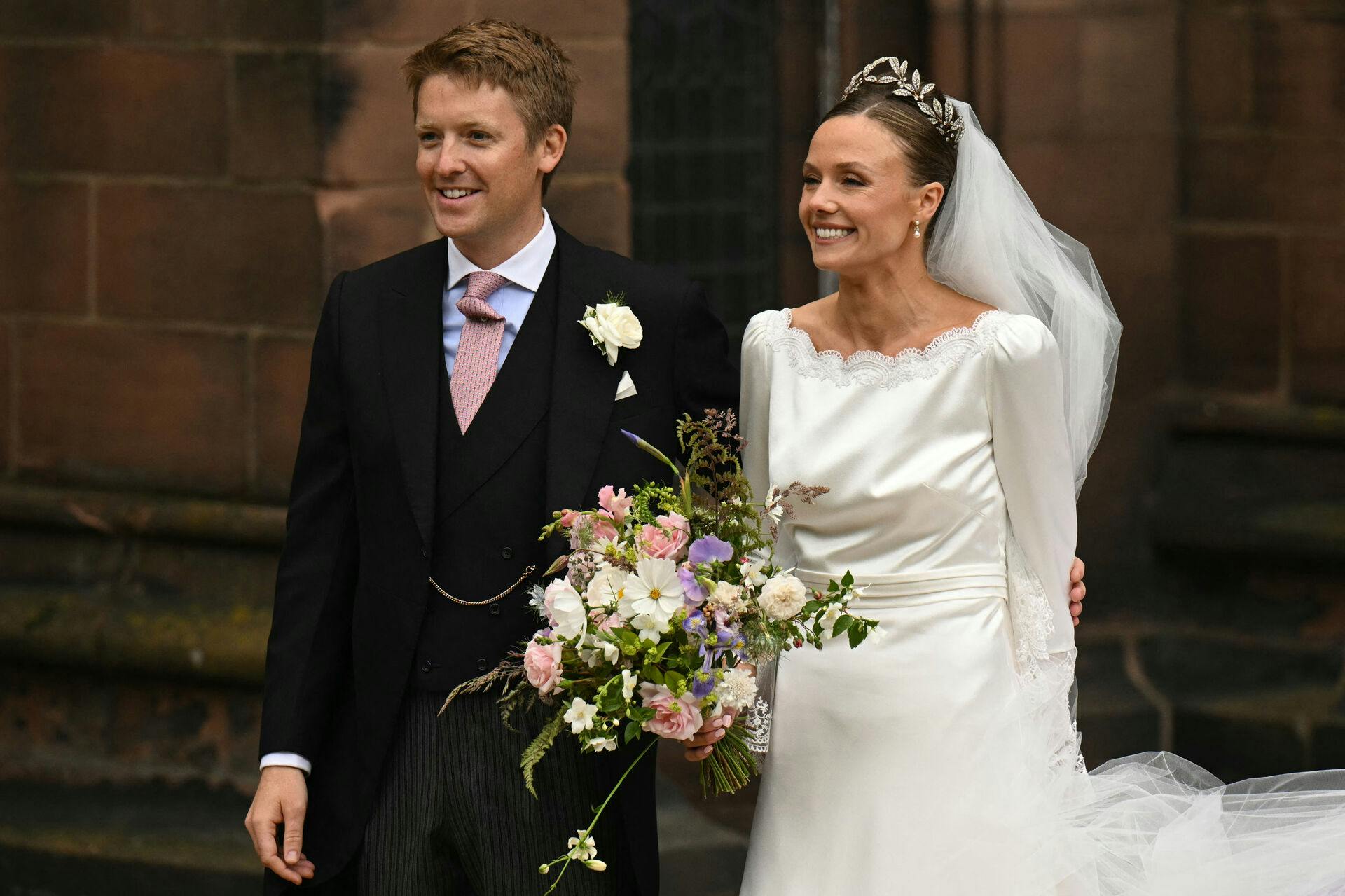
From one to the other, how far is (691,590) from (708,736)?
0.96ft

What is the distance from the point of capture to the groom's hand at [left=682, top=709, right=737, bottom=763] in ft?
9.40

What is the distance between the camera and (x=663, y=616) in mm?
2713

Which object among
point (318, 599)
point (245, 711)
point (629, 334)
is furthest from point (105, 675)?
point (629, 334)

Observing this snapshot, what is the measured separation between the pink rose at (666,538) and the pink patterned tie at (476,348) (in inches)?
20.7

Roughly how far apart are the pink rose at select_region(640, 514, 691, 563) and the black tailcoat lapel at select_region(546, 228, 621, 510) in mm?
316

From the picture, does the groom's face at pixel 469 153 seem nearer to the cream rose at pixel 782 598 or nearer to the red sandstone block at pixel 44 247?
the cream rose at pixel 782 598

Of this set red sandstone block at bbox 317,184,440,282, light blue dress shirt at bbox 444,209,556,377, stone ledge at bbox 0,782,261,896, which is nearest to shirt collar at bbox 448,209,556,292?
light blue dress shirt at bbox 444,209,556,377

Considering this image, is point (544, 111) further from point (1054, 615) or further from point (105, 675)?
Result: point (105, 675)

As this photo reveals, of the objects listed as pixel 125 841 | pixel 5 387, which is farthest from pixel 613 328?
pixel 5 387

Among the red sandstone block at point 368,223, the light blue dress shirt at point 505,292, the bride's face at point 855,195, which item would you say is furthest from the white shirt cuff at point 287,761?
the red sandstone block at point 368,223

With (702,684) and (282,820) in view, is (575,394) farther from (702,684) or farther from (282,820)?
(282,820)

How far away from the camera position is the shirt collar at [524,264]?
10.6 ft

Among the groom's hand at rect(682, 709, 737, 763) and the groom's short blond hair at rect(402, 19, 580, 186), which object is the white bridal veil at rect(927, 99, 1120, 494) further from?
the groom's hand at rect(682, 709, 737, 763)

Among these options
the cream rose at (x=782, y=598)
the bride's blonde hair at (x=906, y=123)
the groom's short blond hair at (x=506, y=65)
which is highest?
the groom's short blond hair at (x=506, y=65)
